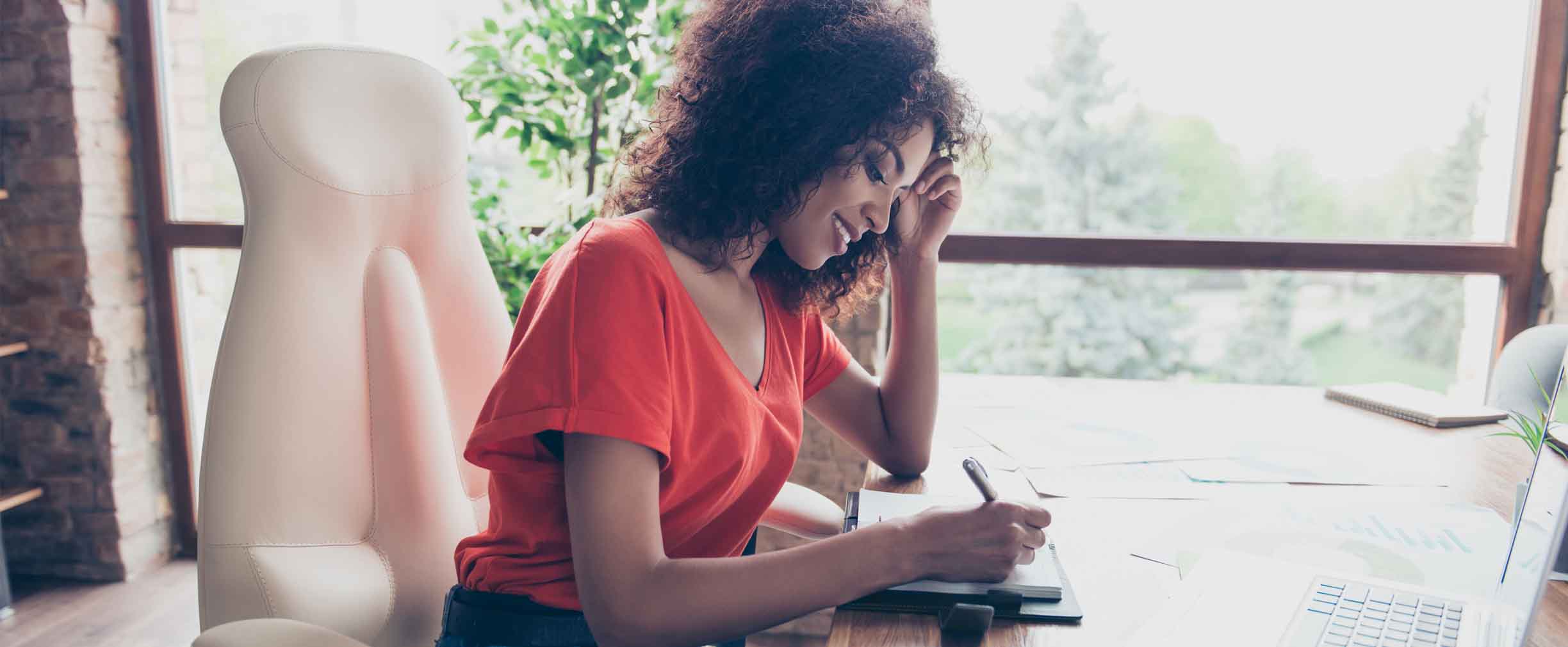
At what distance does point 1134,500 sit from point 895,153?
0.47 m

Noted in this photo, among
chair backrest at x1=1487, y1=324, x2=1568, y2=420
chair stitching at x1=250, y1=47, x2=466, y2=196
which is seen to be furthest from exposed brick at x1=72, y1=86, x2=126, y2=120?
chair backrest at x1=1487, y1=324, x2=1568, y2=420

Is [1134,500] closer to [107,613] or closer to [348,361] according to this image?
[348,361]

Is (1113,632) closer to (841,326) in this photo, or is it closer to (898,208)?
(898,208)

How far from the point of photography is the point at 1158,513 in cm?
102

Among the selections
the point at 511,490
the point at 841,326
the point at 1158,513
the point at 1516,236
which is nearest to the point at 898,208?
the point at 1158,513

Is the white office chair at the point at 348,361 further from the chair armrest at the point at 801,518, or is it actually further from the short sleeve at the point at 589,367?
the short sleeve at the point at 589,367

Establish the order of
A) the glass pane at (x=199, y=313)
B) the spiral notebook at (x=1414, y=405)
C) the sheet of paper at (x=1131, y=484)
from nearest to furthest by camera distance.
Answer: the sheet of paper at (x=1131, y=484) < the spiral notebook at (x=1414, y=405) < the glass pane at (x=199, y=313)

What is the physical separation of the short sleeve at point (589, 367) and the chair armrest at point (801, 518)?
0.30 metres

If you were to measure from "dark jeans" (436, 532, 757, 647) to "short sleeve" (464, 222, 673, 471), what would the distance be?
6.0 inches

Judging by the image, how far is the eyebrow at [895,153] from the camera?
97cm

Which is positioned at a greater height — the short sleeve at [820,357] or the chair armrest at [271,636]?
the short sleeve at [820,357]

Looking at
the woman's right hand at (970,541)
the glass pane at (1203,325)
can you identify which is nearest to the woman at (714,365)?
the woman's right hand at (970,541)

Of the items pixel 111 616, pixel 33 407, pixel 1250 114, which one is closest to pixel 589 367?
pixel 111 616

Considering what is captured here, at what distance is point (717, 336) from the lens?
0.97 metres
